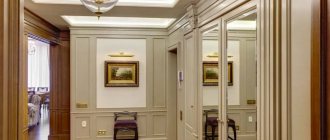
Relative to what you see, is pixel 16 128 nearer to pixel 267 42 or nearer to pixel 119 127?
pixel 267 42

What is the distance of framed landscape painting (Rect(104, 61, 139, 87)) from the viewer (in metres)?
6.43

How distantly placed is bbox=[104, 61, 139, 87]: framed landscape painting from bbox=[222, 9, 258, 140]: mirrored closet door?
3.56m

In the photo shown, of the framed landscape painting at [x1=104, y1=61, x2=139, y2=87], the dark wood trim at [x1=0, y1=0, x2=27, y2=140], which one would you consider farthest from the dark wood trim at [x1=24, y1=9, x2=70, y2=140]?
the dark wood trim at [x1=0, y1=0, x2=27, y2=140]

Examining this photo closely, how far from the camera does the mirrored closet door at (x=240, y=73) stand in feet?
8.52

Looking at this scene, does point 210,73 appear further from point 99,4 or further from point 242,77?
point 99,4

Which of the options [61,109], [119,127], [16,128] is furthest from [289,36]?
[61,109]

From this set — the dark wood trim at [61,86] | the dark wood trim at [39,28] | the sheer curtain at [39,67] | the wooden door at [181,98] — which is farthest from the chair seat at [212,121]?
the sheer curtain at [39,67]

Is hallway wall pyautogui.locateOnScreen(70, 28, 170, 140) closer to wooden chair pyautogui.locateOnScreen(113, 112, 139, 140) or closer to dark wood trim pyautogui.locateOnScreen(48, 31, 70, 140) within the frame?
wooden chair pyautogui.locateOnScreen(113, 112, 139, 140)

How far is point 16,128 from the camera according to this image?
0.82 m

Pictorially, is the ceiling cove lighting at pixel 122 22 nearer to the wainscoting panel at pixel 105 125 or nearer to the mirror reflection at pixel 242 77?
the wainscoting panel at pixel 105 125

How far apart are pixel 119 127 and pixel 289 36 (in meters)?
4.65

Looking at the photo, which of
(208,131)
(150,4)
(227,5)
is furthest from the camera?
(150,4)

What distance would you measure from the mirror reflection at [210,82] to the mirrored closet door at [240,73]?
0.98 feet

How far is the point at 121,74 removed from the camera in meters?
6.49
